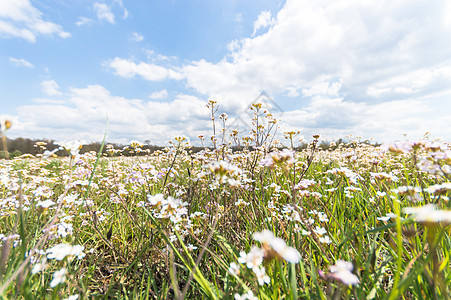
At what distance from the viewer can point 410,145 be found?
1.68 meters

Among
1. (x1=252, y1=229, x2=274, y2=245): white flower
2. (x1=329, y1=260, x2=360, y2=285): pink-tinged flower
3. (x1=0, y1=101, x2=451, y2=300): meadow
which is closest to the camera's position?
(x1=329, y1=260, x2=360, y2=285): pink-tinged flower

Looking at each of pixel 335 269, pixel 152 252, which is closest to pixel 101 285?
pixel 152 252

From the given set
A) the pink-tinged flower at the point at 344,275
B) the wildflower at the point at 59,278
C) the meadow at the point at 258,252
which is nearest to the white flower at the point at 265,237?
the meadow at the point at 258,252

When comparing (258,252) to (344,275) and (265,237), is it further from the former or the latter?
(344,275)

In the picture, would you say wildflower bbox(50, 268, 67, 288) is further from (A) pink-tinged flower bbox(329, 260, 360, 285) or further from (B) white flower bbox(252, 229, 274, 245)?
(A) pink-tinged flower bbox(329, 260, 360, 285)

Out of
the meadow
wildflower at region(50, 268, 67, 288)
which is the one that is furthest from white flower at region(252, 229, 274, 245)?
wildflower at region(50, 268, 67, 288)

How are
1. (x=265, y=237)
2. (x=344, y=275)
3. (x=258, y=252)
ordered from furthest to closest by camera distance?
(x=258, y=252)
(x=265, y=237)
(x=344, y=275)

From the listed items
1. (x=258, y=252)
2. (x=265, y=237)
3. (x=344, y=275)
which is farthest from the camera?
(x=258, y=252)

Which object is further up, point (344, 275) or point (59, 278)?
point (344, 275)

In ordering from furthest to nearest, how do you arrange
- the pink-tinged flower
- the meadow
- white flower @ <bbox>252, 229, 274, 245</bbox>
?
the meadow
white flower @ <bbox>252, 229, 274, 245</bbox>
the pink-tinged flower

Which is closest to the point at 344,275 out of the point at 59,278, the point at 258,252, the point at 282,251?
the point at 282,251

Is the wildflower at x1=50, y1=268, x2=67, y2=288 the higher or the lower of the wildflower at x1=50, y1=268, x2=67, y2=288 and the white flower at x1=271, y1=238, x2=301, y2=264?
the lower

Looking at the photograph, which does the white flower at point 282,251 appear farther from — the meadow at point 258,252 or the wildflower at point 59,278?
the wildflower at point 59,278

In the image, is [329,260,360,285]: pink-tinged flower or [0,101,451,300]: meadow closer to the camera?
[329,260,360,285]: pink-tinged flower
